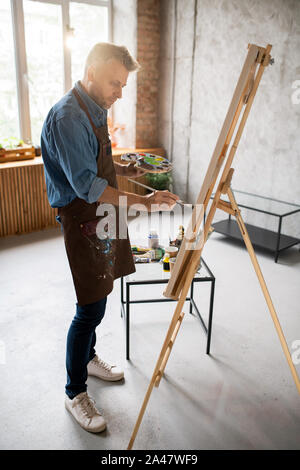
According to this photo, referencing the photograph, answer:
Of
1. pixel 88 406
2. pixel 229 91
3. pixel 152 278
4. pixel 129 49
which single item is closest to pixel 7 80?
pixel 129 49

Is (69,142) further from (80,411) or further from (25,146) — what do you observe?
(25,146)

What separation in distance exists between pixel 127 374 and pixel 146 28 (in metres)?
4.74

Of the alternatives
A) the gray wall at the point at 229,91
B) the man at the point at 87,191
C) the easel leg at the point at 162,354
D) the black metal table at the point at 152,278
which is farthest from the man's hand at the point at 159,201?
the gray wall at the point at 229,91

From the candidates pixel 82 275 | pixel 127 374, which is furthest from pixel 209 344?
pixel 82 275

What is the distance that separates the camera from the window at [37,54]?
5.05 meters

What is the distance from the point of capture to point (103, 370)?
2.36 m

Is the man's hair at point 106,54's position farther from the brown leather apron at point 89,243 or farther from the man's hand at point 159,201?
the man's hand at point 159,201

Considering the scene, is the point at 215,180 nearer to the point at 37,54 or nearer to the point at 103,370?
the point at 103,370

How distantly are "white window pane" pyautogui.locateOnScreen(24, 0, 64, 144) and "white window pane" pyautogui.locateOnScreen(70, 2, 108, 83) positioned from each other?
227 mm

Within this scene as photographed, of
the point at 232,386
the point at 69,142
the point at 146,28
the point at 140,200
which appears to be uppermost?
the point at 146,28

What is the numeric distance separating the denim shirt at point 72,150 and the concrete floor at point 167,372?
111 cm

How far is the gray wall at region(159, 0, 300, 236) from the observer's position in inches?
169

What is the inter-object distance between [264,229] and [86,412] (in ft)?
10.5

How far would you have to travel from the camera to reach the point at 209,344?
2.59 metres
